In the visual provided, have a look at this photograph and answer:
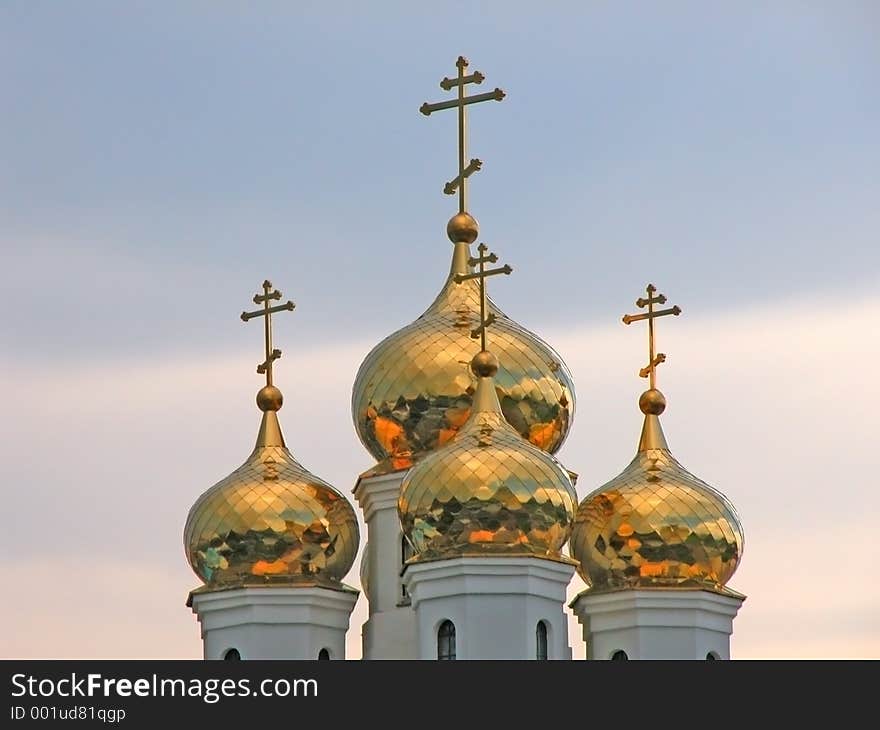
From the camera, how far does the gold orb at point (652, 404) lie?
3959cm

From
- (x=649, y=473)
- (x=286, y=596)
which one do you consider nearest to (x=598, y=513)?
(x=649, y=473)

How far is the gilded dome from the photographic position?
38.9m

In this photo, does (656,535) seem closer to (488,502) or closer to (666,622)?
(666,622)

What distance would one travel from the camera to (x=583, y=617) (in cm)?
3872

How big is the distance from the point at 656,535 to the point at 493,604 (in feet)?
8.09

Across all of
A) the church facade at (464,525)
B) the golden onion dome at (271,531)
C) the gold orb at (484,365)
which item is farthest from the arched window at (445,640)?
the gold orb at (484,365)

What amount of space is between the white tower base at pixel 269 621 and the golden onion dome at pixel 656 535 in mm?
2589

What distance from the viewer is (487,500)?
36500 millimetres

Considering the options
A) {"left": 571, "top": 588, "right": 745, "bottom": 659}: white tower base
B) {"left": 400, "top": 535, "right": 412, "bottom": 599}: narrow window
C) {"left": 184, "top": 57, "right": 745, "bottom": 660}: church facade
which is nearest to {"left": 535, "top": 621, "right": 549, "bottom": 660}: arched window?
{"left": 184, "top": 57, "right": 745, "bottom": 660}: church facade

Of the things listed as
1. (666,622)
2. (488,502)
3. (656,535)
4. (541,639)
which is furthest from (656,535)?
(488,502)
